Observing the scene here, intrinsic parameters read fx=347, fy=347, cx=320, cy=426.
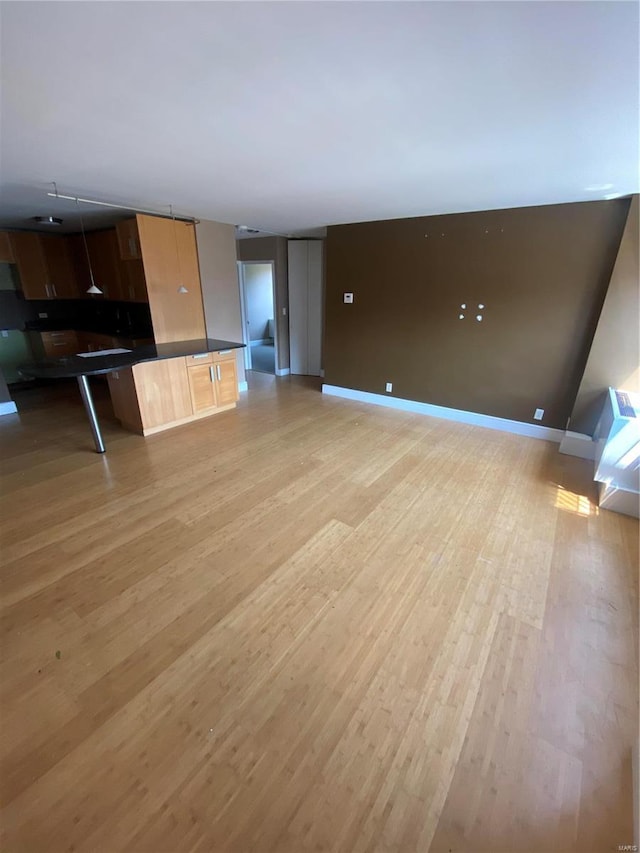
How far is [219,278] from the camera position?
4992mm

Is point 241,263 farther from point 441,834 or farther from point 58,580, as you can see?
point 441,834

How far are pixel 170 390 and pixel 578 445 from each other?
4.63 m

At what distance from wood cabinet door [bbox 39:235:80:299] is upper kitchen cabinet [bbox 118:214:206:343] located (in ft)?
6.79

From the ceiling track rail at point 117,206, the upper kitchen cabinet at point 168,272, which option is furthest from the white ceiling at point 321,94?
the upper kitchen cabinet at point 168,272

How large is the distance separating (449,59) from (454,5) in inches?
10.9

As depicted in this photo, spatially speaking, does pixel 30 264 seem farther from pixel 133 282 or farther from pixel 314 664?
pixel 314 664

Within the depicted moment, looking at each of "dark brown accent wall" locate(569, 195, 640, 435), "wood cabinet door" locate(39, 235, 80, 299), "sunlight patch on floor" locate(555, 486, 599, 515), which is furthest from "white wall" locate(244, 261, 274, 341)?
"sunlight patch on floor" locate(555, 486, 599, 515)

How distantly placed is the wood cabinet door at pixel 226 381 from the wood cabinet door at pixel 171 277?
0.69 metres

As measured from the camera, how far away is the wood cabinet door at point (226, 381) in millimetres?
4672

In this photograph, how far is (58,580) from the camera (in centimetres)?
208

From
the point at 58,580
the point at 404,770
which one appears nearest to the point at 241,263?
the point at 58,580

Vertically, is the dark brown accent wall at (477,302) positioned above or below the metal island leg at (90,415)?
above

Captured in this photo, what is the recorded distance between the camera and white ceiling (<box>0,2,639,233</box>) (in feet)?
3.68

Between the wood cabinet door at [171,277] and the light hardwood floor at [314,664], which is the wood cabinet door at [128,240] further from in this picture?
the light hardwood floor at [314,664]
